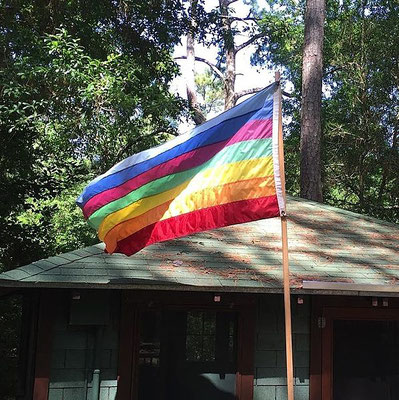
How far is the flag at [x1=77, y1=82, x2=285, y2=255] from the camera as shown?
4.40 metres

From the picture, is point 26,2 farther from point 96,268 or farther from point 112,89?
point 96,268

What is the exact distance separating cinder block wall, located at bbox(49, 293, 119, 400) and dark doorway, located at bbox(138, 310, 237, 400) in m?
0.47

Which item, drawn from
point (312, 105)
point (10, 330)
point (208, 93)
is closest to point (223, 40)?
point (312, 105)

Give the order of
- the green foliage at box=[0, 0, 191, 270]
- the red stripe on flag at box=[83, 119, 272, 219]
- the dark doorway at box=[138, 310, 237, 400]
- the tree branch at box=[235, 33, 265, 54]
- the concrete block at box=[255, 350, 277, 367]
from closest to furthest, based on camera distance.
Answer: the red stripe on flag at box=[83, 119, 272, 219], the dark doorway at box=[138, 310, 237, 400], the concrete block at box=[255, 350, 277, 367], the green foliage at box=[0, 0, 191, 270], the tree branch at box=[235, 33, 265, 54]

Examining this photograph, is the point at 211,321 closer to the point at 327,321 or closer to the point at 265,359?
the point at 265,359

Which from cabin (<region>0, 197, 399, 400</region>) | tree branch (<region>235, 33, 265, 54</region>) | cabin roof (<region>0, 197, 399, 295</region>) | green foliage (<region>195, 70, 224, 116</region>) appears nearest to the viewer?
cabin roof (<region>0, 197, 399, 295</region>)

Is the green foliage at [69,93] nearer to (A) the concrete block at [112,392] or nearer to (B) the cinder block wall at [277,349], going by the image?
(B) the cinder block wall at [277,349]

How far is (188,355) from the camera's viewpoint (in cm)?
691

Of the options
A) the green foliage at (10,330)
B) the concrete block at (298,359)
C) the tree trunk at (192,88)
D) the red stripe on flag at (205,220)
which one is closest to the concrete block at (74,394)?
the red stripe on flag at (205,220)

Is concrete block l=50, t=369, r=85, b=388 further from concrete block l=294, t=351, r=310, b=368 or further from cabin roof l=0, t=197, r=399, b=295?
concrete block l=294, t=351, r=310, b=368

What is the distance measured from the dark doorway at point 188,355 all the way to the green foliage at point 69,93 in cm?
480

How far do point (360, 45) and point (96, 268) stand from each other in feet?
47.0

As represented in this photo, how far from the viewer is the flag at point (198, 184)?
440 centimetres

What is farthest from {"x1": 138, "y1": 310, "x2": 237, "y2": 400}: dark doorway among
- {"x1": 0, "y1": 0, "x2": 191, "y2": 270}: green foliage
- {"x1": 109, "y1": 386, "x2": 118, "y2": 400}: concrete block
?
{"x1": 0, "y1": 0, "x2": 191, "y2": 270}: green foliage
